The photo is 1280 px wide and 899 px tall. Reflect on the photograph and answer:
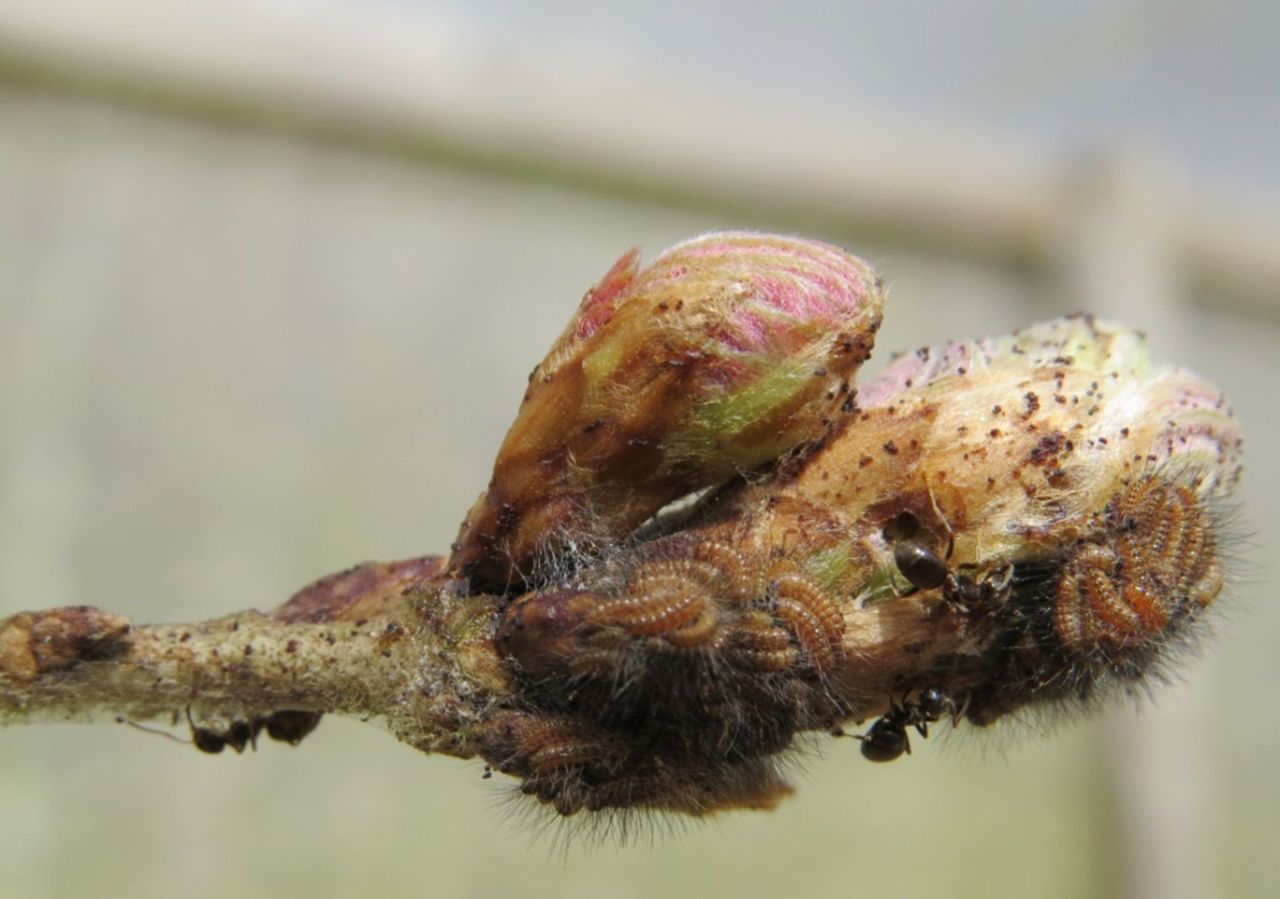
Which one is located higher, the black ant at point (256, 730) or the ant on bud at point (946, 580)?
the ant on bud at point (946, 580)

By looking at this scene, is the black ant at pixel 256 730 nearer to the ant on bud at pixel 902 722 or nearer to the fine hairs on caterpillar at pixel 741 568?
the fine hairs on caterpillar at pixel 741 568

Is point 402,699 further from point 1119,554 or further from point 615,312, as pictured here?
point 1119,554

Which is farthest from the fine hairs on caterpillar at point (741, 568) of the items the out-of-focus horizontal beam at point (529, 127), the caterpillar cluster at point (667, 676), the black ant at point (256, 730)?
the out-of-focus horizontal beam at point (529, 127)

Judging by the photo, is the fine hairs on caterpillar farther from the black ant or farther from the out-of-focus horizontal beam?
the out-of-focus horizontal beam

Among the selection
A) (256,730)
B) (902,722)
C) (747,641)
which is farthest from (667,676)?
(256,730)

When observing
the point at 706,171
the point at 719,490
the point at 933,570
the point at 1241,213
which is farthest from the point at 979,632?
the point at 1241,213

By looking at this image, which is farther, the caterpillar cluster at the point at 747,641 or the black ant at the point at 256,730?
the black ant at the point at 256,730

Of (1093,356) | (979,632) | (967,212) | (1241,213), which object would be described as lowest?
(979,632)
